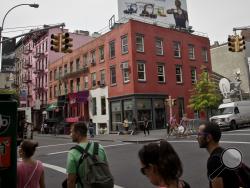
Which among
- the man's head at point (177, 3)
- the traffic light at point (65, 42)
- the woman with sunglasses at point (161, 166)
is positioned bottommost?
the woman with sunglasses at point (161, 166)

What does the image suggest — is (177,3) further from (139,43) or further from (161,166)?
(161,166)

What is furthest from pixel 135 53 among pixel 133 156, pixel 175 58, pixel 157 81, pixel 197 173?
pixel 197 173

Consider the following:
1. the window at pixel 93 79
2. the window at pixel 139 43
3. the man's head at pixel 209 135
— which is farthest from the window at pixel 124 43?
the man's head at pixel 209 135

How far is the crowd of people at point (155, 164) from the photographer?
2445 millimetres

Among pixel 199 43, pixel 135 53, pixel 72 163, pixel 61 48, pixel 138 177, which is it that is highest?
pixel 199 43

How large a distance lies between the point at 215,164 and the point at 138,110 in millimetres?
28993

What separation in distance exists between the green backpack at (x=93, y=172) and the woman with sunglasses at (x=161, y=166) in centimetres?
160

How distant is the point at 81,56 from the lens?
138 ft

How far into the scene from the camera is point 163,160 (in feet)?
7.97

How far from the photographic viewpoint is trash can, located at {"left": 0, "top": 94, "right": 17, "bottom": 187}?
141 inches

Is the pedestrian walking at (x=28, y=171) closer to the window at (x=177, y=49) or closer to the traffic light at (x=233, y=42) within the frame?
the traffic light at (x=233, y=42)

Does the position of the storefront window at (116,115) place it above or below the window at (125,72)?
below

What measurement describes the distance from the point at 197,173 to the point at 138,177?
169 centimetres

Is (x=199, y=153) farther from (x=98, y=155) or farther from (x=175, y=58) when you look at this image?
(x=175, y=58)
